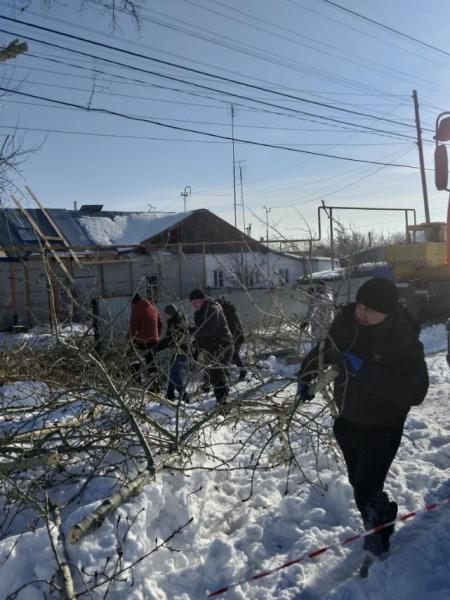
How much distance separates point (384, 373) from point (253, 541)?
1348 millimetres

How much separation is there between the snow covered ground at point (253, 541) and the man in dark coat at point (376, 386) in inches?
10.1

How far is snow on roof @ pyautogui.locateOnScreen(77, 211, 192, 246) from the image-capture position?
26.4 meters

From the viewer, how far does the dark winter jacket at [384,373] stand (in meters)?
2.85

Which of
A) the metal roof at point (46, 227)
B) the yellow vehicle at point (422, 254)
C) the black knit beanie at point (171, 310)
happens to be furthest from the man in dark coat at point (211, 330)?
the metal roof at point (46, 227)

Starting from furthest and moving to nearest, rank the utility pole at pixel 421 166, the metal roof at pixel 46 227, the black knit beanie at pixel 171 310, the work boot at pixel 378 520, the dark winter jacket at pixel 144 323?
the utility pole at pixel 421 166, the metal roof at pixel 46 227, the dark winter jacket at pixel 144 323, the black knit beanie at pixel 171 310, the work boot at pixel 378 520

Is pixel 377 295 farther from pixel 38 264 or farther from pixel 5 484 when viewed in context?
pixel 38 264

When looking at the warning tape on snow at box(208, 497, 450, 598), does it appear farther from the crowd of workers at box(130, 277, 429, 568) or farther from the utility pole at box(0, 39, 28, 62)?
the utility pole at box(0, 39, 28, 62)

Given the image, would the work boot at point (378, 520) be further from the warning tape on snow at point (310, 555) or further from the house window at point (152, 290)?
the house window at point (152, 290)

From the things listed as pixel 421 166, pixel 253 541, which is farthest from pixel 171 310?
pixel 421 166

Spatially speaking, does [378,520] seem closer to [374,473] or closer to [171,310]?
[374,473]

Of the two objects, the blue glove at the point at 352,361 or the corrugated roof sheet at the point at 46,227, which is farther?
the corrugated roof sheet at the point at 46,227

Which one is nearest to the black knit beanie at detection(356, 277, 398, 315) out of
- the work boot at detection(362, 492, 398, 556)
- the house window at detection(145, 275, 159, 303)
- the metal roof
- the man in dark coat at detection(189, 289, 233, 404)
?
the work boot at detection(362, 492, 398, 556)

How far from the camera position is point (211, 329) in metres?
6.66

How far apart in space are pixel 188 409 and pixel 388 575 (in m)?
2.84
